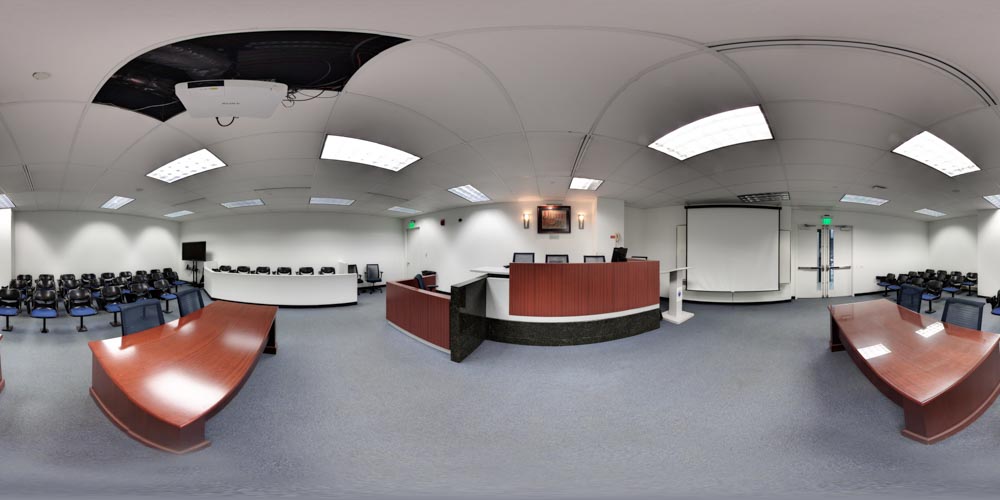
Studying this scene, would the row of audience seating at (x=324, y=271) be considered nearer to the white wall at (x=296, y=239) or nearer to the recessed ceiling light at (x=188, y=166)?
the white wall at (x=296, y=239)

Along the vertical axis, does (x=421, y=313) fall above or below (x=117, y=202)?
below

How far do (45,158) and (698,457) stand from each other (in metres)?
7.34

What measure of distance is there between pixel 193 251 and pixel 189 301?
29.5 ft

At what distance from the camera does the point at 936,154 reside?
3521 mm

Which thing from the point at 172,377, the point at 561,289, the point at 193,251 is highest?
the point at 193,251

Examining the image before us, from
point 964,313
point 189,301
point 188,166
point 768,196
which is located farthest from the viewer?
point 768,196

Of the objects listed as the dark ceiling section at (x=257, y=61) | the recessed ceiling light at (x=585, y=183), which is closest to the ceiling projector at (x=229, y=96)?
the dark ceiling section at (x=257, y=61)

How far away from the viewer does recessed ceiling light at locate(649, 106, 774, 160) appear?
9.52 feet

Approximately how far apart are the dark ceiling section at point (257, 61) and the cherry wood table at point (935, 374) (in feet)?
12.1

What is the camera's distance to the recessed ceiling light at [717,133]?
2.90 metres

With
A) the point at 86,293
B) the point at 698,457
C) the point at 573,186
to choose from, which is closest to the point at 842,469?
the point at 698,457

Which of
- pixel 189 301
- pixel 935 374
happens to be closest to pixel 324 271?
pixel 189 301

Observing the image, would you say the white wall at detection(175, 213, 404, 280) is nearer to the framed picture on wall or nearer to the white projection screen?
the framed picture on wall

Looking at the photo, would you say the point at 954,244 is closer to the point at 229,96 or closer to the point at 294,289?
the point at 229,96
